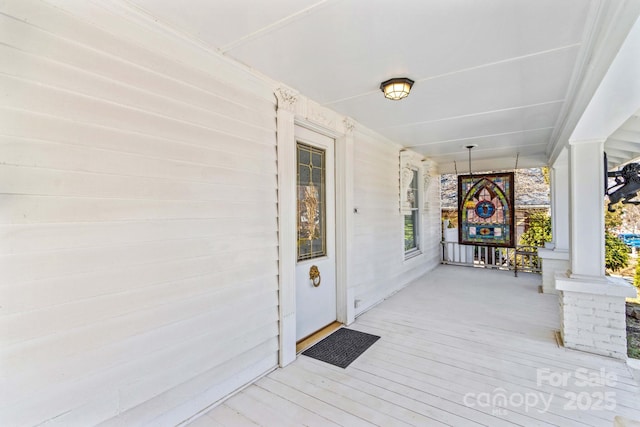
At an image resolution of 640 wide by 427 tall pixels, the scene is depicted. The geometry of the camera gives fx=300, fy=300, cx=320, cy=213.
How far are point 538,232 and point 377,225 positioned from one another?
19.4ft

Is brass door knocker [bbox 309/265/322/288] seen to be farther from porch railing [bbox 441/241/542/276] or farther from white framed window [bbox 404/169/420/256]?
porch railing [bbox 441/241/542/276]

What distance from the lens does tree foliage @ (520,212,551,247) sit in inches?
296

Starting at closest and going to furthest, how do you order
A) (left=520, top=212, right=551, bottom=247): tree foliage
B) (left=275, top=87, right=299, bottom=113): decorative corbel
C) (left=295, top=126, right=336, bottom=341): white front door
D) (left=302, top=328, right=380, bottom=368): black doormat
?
1. (left=275, top=87, right=299, bottom=113): decorative corbel
2. (left=302, top=328, right=380, bottom=368): black doormat
3. (left=295, top=126, right=336, bottom=341): white front door
4. (left=520, top=212, right=551, bottom=247): tree foliage

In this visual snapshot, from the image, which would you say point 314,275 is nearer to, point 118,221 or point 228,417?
point 228,417

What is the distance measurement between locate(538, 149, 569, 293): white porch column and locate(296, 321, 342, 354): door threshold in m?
3.59

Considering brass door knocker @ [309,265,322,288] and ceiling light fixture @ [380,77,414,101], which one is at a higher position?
ceiling light fixture @ [380,77,414,101]

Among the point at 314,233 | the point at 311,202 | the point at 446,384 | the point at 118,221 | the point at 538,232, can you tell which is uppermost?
the point at 311,202

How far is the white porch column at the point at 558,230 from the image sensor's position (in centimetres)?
478

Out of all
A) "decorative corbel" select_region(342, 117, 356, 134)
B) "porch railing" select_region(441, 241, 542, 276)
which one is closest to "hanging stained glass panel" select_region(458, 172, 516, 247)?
"porch railing" select_region(441, 241, 542, 276)

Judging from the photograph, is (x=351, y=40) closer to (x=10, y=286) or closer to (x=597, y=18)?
(x=597, y=18)

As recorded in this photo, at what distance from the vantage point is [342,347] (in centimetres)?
297

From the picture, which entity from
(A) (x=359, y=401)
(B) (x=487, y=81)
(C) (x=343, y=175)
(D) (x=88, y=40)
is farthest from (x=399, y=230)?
(D) (x=88, y=40)

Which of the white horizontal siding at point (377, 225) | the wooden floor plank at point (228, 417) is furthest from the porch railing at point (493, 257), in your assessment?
the wooden floor plank at point (228, 417)

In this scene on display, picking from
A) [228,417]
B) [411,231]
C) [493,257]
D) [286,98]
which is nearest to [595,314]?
[411,231]
